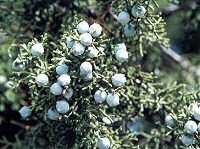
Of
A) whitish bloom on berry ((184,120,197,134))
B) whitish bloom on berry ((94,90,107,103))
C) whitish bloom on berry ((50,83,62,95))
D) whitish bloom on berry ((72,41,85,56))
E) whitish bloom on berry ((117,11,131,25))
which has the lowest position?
whitish bloom on berry ((184,120,197,134))

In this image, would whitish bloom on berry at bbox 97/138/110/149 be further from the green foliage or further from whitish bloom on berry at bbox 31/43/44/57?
whitish bloom on berry at bbox 31/43/44/57

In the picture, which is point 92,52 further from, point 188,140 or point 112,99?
point 188,140

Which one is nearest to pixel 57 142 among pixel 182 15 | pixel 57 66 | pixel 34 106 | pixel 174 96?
pixel 34 106

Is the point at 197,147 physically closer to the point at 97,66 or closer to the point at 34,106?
the point at 97,66

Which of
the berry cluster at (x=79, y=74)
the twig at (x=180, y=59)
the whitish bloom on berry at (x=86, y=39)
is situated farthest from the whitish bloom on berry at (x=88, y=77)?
the twig at (x=180, y=59)

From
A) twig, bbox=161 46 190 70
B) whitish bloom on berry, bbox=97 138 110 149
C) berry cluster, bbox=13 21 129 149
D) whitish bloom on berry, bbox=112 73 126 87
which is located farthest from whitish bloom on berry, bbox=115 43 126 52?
twig, bbox=161 46 190 70

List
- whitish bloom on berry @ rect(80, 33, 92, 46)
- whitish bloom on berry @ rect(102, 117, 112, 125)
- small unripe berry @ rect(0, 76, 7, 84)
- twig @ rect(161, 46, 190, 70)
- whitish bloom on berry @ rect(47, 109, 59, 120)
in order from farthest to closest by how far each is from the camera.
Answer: twig @ rect(161, 46, 190, 70)
small unripe berry @ rect(0, 76, 7, 84)
whitish bloom on berry @ rect(102, 117, 112, 125)
whitish bloom on berry @ rect(47, 109, 59, 120)
whitish bloom on berry @ rect(80, 33, 92, 46)
